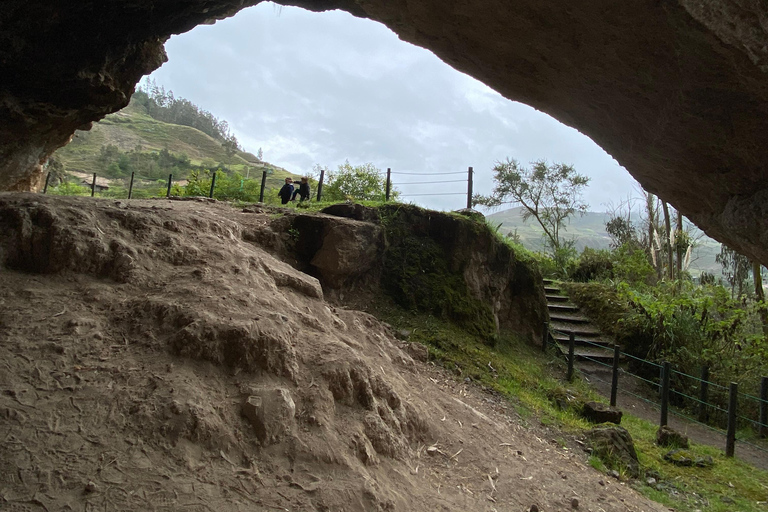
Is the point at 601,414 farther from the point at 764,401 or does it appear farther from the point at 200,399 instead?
the point at 200,399

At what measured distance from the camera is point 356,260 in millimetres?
7297

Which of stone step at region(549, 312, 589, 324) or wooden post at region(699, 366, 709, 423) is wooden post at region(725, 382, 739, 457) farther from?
stone step at region(549, 312, 589, 324)

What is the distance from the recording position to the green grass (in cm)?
502

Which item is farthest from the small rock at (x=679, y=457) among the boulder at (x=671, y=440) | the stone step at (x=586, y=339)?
the stone step at (x=586, y=339)

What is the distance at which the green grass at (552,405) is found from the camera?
198 inches

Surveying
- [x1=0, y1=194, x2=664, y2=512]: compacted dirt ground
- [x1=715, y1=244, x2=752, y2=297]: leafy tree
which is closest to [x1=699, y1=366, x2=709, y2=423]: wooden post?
[x1=0, y1=194, x2=664, y2=512]: compacted dirt ground

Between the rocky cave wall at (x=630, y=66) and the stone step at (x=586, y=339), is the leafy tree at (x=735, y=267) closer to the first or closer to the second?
the stone step at (x=586, y=339)

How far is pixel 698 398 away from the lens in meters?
8.47

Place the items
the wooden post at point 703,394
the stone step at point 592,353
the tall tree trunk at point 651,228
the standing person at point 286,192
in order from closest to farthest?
1. the wooden post at point 703,394
2. the stone step at point 592,353
3. the standing person at point 286,192
4. the tall tree trunk at point 651,228

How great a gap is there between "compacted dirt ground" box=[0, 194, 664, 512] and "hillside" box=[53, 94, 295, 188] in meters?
29.6

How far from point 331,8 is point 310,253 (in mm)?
3371

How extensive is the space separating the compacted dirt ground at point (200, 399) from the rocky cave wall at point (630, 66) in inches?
99.1

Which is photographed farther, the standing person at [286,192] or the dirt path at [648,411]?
the standing person at [286,192]

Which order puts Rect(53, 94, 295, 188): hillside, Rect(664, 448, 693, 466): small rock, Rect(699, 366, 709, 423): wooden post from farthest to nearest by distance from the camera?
1. Rect(53, 94, 295, 188): hillside
2. Rect(699, 366, 709, 423): wooden post
3. Rect(664, 448, 693, 466): small rock
